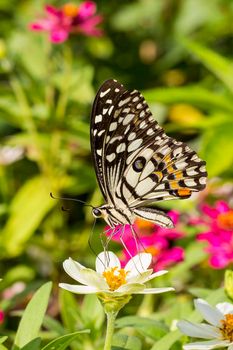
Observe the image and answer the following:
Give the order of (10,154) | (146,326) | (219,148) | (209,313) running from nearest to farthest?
(209,313) < (146,326) < (219,148) < (10,154)

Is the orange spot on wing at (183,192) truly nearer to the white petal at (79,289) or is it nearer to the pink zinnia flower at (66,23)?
the white petal at (79,289)

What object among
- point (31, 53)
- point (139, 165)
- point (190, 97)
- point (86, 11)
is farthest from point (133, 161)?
point (31, 53)

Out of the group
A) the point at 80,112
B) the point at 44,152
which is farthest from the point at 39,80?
the point at 44,152

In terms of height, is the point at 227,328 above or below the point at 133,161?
below

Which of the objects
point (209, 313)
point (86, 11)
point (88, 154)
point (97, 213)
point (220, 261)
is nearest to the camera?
point (209, 313)

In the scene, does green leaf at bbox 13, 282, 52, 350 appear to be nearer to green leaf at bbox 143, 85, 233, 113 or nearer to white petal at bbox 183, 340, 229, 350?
white petal at bbox 183, 340, 229, 350

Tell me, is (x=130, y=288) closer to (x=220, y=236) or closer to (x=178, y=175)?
(x=178, y=175)
